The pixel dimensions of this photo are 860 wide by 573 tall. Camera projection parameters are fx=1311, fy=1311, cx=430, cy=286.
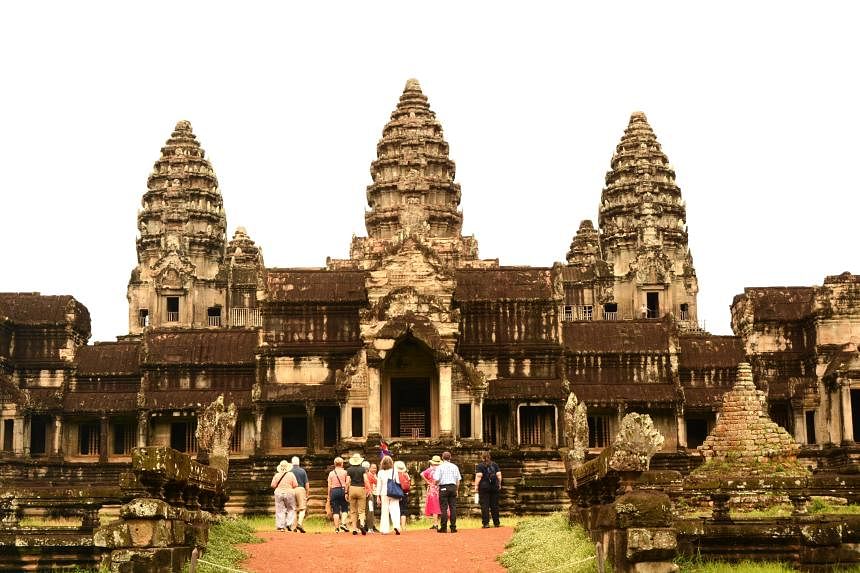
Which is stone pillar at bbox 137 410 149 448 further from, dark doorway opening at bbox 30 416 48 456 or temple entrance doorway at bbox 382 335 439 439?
temple entrance doorway at bbox 382 335 439 439

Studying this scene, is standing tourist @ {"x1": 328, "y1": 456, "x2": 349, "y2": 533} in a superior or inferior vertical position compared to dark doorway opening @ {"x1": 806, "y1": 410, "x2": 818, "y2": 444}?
inferior

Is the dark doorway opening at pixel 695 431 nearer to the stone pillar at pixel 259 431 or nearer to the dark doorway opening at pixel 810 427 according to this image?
the dark doorway opening at pixel 810 427

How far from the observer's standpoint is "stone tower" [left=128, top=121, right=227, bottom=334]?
71.9 m

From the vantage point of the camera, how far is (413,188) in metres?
73.0

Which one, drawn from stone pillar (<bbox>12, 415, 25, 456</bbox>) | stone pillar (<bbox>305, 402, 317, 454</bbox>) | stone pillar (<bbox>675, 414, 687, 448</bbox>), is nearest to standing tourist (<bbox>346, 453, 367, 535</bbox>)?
stone pillar (<bbox>305, 402, 317, 454</bbox>)

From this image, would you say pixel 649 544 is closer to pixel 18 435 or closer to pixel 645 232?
pixel 18 435

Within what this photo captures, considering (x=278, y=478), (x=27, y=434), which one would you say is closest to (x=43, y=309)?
(x=27, y=434)

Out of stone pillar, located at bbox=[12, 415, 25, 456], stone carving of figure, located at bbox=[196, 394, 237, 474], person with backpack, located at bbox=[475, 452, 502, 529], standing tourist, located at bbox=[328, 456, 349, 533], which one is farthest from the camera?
stone pillar, located at bbox=[12, 415, 25, 456]

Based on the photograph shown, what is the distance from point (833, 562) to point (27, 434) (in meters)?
39.7

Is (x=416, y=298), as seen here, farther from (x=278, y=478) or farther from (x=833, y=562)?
(x=833, y=562)

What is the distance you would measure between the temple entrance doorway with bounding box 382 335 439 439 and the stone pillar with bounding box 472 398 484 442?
1943 mm

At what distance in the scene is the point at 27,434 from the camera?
53875 millimetres

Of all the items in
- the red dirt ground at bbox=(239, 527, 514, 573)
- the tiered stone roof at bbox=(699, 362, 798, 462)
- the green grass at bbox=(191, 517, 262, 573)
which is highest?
the tiered stone roof at bbox=(699, 362, 798, 462)

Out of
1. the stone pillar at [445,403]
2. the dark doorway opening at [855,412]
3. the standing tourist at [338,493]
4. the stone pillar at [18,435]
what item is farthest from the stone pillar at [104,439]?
the dark doorway opening at [855,412]
